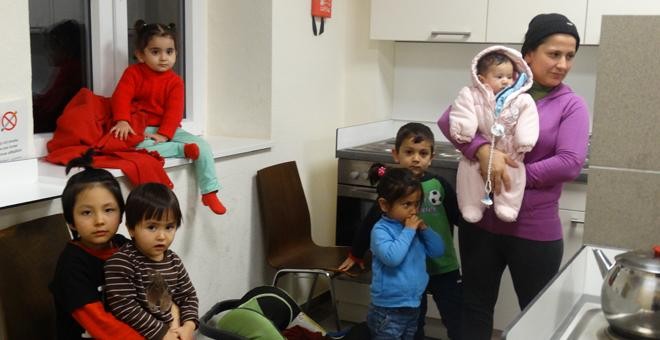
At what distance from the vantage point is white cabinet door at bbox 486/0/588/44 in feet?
10.5

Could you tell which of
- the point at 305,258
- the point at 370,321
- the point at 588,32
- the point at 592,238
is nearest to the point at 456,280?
the point at 370,321

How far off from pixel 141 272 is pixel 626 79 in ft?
4.06

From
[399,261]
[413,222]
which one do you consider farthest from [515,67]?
[399,261]

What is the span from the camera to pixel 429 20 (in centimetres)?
350

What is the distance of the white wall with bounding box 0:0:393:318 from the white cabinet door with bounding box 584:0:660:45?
107 centimetres

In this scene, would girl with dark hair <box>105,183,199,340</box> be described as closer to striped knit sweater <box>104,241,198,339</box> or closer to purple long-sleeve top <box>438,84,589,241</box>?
striped knit sweater <box>104,241,198,339</box>

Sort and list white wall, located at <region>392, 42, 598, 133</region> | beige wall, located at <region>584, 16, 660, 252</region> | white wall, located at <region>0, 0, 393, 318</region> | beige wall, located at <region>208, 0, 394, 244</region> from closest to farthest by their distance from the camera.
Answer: beige wall, located at <region>584, 16, 660, 252</region>, white wall, located at <region>0, 0, 393, 318</region>, beige wall, located at <region>208, 0, 394, 244</region>, white wall, located at <region>392, 42, 598, 133</region>

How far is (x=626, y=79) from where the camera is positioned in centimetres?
160

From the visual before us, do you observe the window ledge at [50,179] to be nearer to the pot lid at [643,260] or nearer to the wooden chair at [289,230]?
the wooden chair at [289,230]

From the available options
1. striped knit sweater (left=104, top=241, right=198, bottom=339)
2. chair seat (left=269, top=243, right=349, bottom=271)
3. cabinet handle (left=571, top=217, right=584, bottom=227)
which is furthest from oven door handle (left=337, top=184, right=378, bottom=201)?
striped knit sweater (left=104, top=241, right=198, bottom=339)

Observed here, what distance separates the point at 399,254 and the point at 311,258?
2.65 ft

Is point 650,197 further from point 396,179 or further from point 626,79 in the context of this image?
point 396,179

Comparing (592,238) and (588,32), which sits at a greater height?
(588,32)

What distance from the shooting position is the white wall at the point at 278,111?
2.87 metres
